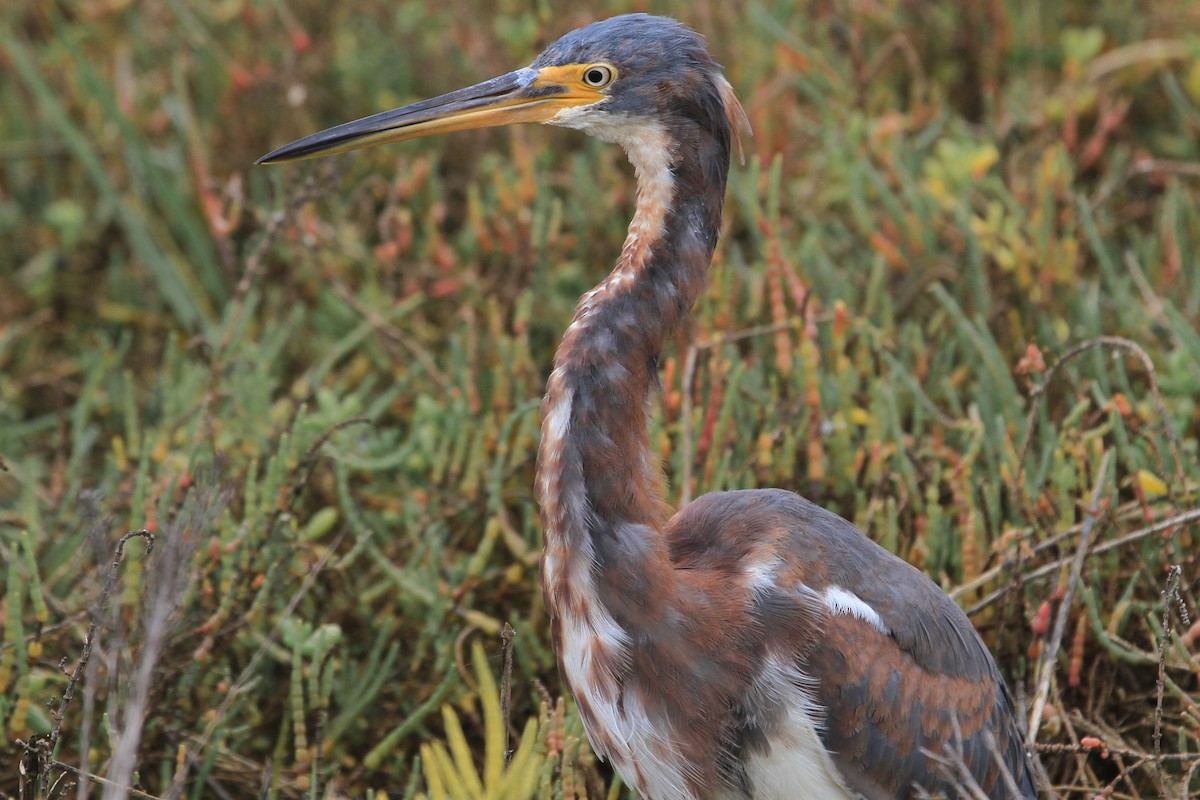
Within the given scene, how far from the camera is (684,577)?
8.02 feet

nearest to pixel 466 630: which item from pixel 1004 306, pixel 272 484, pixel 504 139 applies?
pixel 272 484

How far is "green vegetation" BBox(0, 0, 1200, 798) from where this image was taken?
9.68 feet

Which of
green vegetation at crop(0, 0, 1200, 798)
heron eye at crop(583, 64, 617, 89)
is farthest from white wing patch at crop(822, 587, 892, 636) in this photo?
heron eye at crop(583, 64, 617, 89)

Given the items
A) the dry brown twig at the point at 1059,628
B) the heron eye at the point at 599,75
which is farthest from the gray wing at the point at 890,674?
the heron eye at the point at 599,75

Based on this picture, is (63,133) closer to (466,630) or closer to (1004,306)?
(466,630)

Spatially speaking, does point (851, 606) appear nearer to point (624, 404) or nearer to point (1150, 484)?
point (624, 404)

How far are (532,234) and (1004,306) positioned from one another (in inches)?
52.9

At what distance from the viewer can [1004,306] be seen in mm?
4020

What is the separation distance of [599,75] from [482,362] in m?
1.45

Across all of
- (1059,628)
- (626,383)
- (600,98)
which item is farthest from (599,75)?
(1059,628)

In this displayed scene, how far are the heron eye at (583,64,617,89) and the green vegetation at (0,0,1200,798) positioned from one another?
0.85 meters

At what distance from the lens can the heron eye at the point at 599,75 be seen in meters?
2.60

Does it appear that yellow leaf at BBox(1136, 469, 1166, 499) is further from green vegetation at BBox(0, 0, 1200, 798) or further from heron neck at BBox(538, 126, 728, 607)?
heron neck at BBox(538, 126, 728, 607)

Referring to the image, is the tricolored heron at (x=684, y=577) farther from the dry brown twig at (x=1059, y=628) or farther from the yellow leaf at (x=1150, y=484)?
the yellow leaf at (x=1150, y=484)
